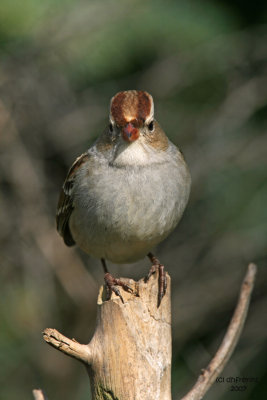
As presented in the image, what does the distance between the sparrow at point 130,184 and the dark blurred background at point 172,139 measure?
1.90 meters

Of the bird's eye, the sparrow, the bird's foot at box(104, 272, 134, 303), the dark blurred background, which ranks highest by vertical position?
the dark blurred background

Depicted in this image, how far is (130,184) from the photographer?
3.71 meters

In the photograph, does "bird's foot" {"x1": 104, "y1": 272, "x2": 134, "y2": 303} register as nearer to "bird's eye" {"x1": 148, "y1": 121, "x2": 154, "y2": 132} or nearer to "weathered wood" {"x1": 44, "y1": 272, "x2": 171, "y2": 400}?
"weathered wood" {"x1": 44, "y1": 272, "x2": 171, "y2": 400}

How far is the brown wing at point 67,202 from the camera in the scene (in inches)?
163

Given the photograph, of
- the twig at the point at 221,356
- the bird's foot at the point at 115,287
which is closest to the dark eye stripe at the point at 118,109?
the bird's foot at the point at 115,287

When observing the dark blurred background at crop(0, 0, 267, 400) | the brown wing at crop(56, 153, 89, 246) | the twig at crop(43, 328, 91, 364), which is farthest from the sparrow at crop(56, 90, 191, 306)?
the dark blurred background at crop(0, 0, 267, 400)

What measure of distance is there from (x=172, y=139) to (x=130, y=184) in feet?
7.69

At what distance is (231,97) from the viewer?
5930 mm

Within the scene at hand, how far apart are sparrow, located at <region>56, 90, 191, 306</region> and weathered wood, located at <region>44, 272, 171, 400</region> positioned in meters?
0.69

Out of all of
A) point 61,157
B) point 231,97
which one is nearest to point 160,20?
point 231,97

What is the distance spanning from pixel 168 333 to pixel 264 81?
3.53 m

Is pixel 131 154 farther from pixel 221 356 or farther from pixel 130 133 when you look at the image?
pixel 221 356

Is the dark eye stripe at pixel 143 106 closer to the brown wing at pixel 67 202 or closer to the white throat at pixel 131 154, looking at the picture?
the white throat at pixel 131 154

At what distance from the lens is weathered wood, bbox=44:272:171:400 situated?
281cm
